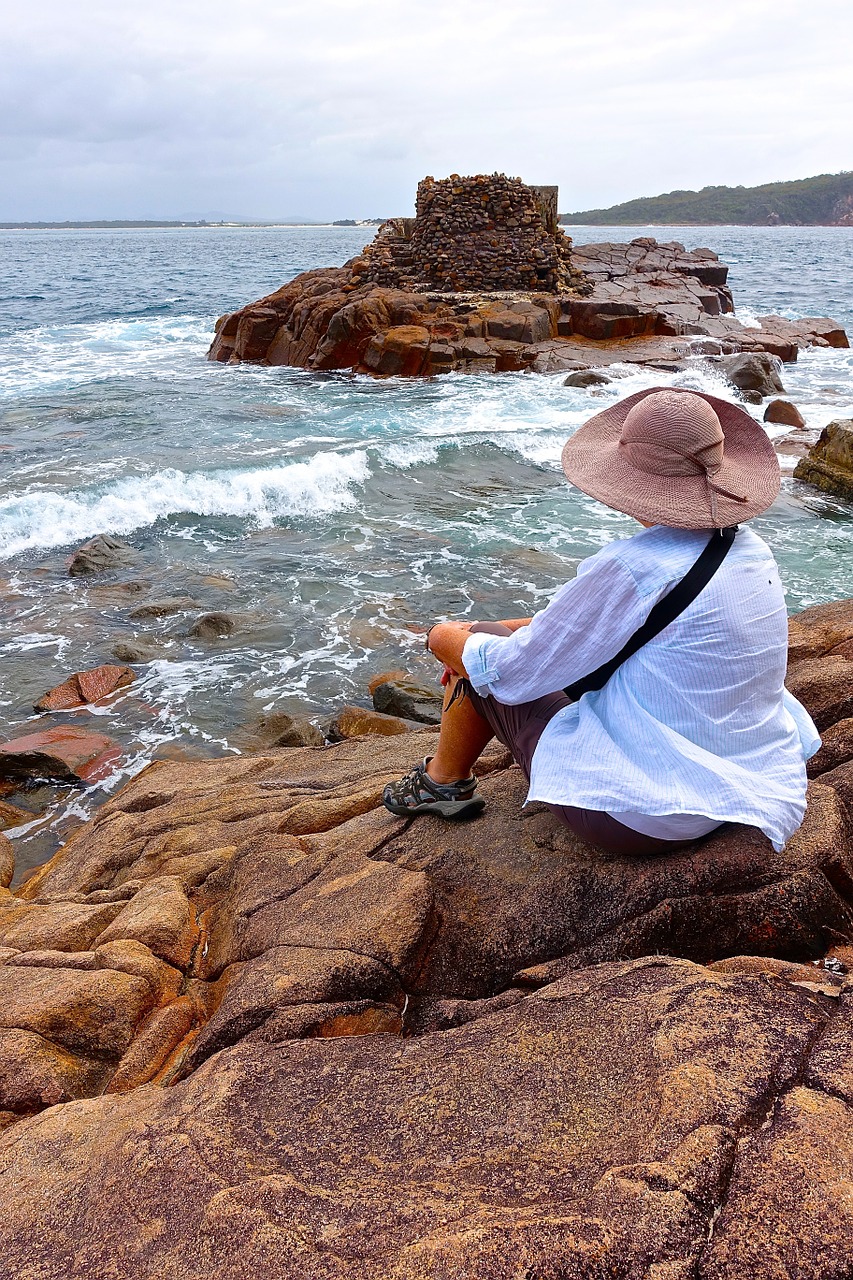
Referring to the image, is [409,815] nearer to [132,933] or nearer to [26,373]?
[132,933]

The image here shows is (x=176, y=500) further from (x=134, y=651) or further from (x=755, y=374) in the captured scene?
(x=755, y=374)

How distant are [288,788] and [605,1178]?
3257 millimetres

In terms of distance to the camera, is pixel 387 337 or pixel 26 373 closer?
pixel 387 337

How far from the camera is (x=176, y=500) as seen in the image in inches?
488

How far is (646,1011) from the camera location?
2.04 m

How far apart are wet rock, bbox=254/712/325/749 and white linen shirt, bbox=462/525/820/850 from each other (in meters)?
4.17

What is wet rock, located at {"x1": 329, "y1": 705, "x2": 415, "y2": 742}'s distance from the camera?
642 centimetres

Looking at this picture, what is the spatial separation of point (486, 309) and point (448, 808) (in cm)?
2125

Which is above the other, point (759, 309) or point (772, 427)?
point (759, 309)

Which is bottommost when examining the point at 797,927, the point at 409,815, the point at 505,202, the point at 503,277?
the point at 409,815

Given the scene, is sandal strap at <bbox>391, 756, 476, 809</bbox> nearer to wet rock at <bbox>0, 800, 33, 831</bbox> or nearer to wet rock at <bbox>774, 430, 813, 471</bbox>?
wet rock at <bbox>0, 800, 33, 831</bbox>

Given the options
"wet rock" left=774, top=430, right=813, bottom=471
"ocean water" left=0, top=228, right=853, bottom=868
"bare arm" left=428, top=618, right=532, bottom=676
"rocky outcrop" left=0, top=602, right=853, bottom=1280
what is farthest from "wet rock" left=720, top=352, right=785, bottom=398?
"bare arm" left=428, top=618, right=532, bottom=676

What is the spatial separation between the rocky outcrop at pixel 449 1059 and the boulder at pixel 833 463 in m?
9.56

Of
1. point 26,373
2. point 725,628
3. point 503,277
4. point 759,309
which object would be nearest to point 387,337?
point 503,277
